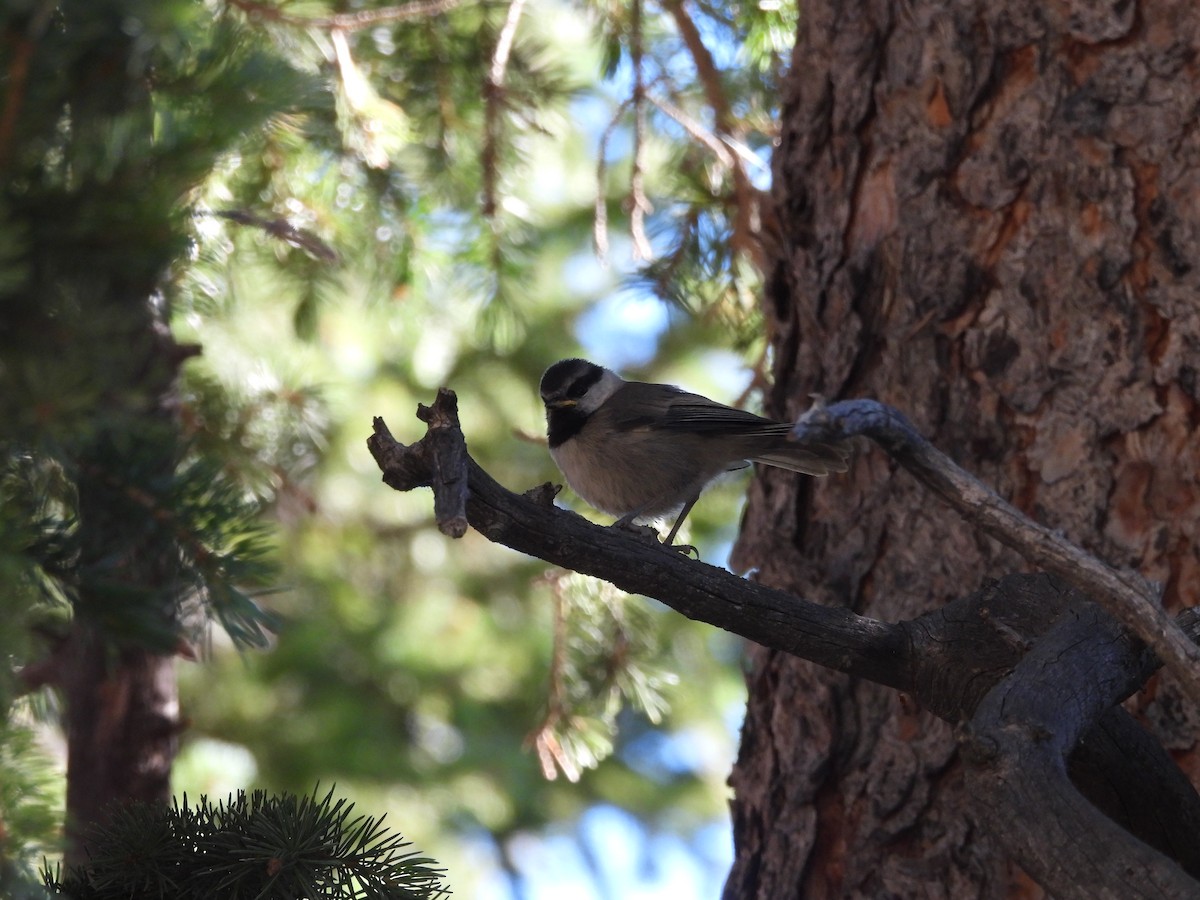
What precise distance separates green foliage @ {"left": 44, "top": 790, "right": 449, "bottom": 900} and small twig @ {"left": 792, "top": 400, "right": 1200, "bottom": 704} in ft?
3.48

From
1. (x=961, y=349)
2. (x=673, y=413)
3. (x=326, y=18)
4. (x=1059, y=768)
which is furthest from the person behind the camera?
(x=673, y=413)

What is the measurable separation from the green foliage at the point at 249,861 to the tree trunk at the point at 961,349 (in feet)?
4.26

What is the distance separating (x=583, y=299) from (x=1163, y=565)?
19.2ft

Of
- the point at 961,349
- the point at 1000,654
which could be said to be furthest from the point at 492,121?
the point at 1000,654

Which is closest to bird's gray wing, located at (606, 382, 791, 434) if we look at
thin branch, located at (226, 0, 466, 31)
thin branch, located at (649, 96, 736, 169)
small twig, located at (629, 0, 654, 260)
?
small twig, located at (629, 0, 654, 260)

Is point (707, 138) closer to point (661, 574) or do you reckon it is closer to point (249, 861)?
point (661, 574)

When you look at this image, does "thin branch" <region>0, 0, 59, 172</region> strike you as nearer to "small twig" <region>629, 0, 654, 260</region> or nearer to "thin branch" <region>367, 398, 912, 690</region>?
"thin branch" <region>367, 398, 912, 690</region>

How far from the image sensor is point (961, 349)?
3.25 metres

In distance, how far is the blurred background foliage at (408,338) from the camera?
2682mm

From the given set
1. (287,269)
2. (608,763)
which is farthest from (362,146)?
(608,763)

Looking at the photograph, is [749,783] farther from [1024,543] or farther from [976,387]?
[1024,543]

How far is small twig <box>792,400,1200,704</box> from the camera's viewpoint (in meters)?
1.86

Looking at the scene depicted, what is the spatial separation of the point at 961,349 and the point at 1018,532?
1.40m

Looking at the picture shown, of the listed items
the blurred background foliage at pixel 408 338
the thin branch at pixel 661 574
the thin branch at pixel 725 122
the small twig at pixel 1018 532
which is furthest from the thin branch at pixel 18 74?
the thin branch at pixel 725 122
